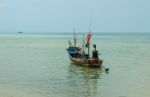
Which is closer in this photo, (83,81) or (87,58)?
(83,81)

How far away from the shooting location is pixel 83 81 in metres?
21.2

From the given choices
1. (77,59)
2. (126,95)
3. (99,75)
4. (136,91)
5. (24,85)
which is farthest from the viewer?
(77,59)

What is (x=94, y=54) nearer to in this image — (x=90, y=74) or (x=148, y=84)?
(x=90, y=74)

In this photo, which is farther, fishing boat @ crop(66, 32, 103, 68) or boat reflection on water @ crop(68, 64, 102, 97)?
fishing boat @ crop(66, 32, 103, 68)

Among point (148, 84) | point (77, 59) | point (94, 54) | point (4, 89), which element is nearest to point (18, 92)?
point (4, 89)

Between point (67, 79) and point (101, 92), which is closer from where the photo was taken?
point (101, 92)

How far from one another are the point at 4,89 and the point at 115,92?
208 inches

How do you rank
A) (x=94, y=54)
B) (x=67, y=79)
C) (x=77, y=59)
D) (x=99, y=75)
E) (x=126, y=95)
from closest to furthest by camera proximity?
1. (x=126, y=95)
2. (x=67, y=79)
3. (x=99, y=75)
4. (x=94, y=54)
5. (x=77, y=59)

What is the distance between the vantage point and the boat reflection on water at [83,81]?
1727 cm

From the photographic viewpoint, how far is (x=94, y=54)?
26.4 m

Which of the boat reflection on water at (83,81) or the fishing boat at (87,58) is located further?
the fishing boat at (87,58)

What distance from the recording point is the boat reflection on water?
17.3m

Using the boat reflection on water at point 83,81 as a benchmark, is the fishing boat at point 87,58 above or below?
above

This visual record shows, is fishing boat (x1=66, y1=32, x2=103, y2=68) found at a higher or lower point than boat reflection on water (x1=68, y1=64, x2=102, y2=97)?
higher
